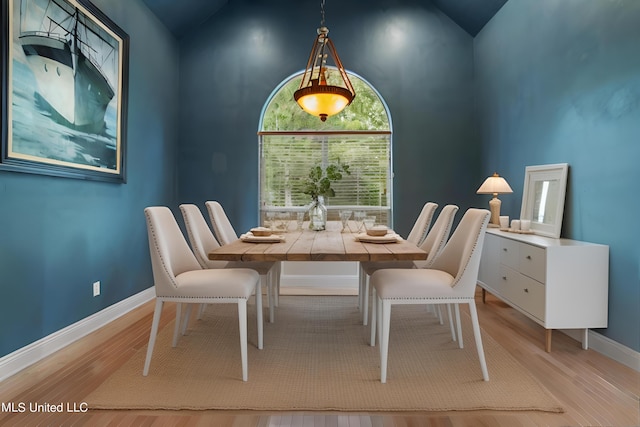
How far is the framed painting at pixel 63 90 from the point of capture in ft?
7.10

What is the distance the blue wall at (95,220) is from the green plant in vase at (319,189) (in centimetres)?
170

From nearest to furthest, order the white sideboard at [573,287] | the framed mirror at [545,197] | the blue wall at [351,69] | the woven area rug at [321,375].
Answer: the woven area rug at [321,375] → the white sideboard at [573,287] → the framed mirror at [545,197] → the blue wall at [351,69]

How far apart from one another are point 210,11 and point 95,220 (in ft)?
9.60

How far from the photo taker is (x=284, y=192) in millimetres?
4754

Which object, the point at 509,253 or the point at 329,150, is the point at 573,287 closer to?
the point at 509,253

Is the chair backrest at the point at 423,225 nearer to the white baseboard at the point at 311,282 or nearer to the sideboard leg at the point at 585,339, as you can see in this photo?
the sideboard leg at the point at 585,339

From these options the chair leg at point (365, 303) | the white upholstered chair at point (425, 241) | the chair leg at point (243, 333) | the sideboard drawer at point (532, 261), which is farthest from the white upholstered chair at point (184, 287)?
the sideboard drawer at point (532, 261)

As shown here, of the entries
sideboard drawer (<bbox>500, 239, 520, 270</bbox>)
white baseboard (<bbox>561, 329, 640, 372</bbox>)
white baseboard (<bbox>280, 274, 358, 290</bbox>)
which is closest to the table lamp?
sideboard drawer (<bbox>500, 239, 520, 270</bbox>)

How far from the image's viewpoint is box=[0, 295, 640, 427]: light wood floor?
1691mm

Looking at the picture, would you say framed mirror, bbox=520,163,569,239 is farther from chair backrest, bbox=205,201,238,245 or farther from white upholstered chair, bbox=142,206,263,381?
chair backrest, bbox=205,201,238,245

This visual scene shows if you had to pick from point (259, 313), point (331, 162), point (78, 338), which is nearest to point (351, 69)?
point (331, 162)

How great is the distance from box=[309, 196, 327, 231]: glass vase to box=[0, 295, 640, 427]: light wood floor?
1497 millimetres

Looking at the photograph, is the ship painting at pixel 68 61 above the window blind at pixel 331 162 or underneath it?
above

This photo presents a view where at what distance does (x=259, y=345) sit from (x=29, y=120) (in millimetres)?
1981
